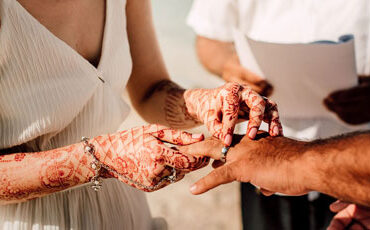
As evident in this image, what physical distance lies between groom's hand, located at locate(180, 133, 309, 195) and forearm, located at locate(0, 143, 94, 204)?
1.10ft

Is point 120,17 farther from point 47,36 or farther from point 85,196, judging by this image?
point 85,196

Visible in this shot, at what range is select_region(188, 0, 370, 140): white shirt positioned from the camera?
7.80 feet

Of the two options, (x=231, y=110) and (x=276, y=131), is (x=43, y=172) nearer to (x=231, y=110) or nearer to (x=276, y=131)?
(x=231, y=110)

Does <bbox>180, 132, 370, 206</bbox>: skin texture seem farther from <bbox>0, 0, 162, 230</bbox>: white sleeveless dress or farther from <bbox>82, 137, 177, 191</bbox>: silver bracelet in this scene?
<bbox>0, 0, 162, 230</bbox>: white sleeveless dress

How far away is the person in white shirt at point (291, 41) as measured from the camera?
230cm

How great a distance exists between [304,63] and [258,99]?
824 mm

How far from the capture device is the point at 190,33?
10.8m

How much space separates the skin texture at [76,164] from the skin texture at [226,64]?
1.07 m

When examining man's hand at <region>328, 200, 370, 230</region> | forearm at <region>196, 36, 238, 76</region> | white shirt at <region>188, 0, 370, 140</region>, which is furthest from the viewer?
forearm at <region>196, 36, 238, 76</region>

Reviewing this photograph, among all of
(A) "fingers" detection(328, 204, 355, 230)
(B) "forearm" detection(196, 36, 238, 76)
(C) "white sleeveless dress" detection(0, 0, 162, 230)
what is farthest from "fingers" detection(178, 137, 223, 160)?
(B) "forearm" detection(196, 36, 238, 76)

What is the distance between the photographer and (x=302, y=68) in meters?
2.12

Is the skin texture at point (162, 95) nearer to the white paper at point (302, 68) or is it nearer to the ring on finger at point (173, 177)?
the ring on finger at point (173, 177)

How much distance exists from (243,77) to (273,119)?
988mm

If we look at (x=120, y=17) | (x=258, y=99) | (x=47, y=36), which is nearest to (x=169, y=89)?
(x=120, y=17)
